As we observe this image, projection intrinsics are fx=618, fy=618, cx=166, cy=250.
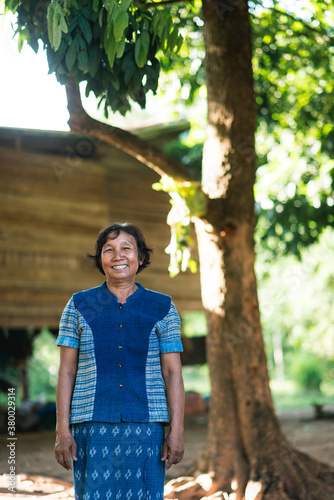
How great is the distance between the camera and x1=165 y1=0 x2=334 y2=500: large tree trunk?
5.34m

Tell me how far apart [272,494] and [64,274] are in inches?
243

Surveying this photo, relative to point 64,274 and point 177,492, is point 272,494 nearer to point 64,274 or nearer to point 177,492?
point 177,492

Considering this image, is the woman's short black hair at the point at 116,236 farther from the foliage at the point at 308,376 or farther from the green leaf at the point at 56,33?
the foliage at the point at 308,376

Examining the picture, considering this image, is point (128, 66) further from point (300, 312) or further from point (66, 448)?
point (300, 312)

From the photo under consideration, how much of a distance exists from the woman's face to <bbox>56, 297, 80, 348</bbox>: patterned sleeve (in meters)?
0.24

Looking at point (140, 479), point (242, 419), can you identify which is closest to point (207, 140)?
point (242, 419)

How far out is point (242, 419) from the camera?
17.9 feet

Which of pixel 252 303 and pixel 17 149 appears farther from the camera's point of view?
pixel 17 149

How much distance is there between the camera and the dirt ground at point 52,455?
18.7 ft

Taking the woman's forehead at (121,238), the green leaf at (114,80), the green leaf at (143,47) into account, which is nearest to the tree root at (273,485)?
the woman's forehead at (121,238)

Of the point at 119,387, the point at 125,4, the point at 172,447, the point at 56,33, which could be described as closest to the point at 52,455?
the point at 172,447

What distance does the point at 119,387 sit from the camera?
2.72 metres

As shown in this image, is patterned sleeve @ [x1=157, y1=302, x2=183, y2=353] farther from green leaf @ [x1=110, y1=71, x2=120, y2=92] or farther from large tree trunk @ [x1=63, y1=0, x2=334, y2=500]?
large tree trunk @ [x1=63, y1=0, x2=334, y2=500]

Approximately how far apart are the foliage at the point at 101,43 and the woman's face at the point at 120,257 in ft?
4.23
